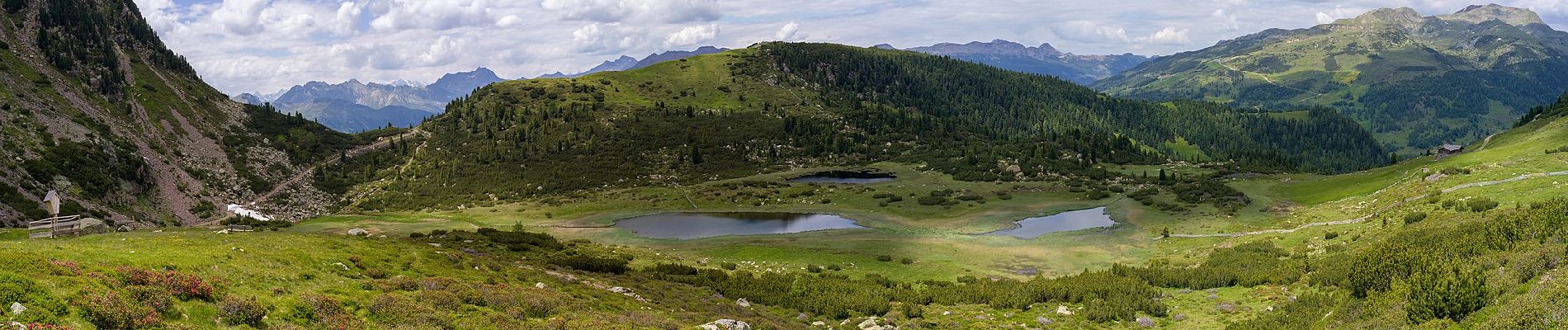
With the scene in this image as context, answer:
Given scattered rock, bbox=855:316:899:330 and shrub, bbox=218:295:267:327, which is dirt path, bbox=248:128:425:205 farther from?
scattered rock, bbox=855:316:899:330

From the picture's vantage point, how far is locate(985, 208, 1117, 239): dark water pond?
66938mm

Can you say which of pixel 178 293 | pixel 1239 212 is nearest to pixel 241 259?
pixel 178 293

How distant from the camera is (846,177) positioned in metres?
132

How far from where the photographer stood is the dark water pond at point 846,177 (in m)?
124

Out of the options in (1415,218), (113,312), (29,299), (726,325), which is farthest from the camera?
(1415,218)

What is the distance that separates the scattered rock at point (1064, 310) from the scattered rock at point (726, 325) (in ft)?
48.2

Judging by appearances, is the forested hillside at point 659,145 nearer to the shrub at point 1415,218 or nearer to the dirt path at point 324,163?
the dirt path at point 324,163

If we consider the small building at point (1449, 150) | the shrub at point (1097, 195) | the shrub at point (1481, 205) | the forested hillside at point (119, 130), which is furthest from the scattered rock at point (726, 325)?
the small building at point (1449, 150)

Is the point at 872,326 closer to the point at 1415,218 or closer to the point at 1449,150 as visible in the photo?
the point at 1415,218

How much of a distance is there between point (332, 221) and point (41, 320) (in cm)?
6078

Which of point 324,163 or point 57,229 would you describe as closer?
point 57,229

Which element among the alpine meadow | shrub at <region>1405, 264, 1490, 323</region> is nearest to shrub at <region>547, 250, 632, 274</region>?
the alpine meadow

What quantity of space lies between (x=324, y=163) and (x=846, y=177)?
88410 millimetres

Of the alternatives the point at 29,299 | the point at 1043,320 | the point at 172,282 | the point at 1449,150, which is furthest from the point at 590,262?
the point at 1449,150
